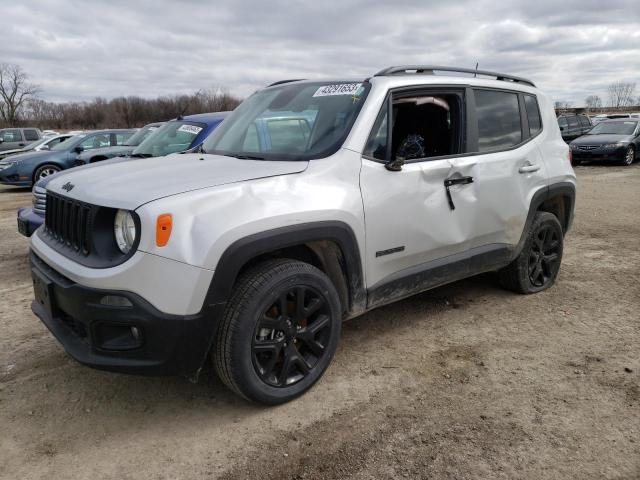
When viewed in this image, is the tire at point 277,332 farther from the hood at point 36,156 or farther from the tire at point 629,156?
the tire at point 629,156

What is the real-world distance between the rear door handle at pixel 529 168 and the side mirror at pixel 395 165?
4.73 feet

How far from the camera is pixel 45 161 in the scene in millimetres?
13125

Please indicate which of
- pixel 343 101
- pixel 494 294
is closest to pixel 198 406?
pixel 343 101

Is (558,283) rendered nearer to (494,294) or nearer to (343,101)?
(494,294)

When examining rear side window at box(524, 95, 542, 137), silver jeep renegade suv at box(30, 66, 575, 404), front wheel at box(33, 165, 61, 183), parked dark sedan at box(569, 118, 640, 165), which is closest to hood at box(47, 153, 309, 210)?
silver jeep renegade suv at box(30, 66, 575, 404)

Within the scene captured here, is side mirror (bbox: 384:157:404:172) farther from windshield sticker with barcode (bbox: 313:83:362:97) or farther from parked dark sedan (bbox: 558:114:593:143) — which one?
parked dark sedan (bbox: 558:114:593:143)

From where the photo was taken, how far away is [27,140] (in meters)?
21.9

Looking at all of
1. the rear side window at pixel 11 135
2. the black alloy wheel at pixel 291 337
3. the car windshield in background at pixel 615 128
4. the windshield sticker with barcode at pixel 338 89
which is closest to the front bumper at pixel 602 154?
the car windshield in background at pixel 615 128

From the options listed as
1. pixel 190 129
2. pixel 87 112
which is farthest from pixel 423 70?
pixel 87 112

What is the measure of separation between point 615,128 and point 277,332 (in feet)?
61.4

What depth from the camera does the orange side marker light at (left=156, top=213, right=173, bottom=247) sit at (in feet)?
8.24

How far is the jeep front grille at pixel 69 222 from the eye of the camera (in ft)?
9.21

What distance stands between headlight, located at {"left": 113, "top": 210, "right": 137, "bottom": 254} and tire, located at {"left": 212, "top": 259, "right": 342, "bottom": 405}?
58 centimetres

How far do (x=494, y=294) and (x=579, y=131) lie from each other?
18.8 meters
